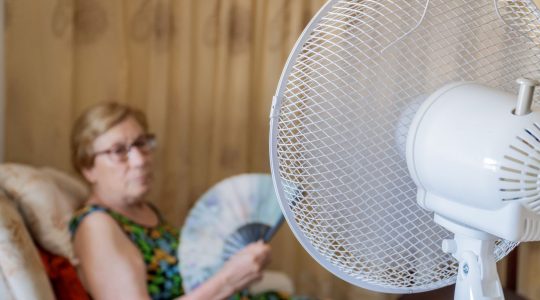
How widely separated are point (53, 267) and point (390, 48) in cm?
98

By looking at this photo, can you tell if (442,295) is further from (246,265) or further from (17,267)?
(17,267)

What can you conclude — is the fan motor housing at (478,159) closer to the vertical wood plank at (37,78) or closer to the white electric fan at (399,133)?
the white electric fan at (399,133)

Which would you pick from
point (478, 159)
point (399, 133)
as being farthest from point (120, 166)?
point (478, 159)

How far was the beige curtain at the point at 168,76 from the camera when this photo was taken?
81.1 inches

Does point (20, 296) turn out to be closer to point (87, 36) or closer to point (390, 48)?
point (390, 48)

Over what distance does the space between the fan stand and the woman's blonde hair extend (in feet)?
3.51

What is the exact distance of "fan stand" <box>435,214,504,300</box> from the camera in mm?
853

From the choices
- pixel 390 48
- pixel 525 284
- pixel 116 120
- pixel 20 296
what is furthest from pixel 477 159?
pixel 525 284

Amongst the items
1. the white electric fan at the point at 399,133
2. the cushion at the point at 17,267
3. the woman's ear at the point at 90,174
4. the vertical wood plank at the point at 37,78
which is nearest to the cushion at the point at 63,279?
the cushion at the point at 17,267

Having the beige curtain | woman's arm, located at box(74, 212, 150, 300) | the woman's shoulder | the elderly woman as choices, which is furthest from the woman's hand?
the beige curtain

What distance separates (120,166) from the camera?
1752 millimetres

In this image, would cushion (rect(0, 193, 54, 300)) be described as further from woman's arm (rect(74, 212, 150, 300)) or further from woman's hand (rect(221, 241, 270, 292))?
woman's hand (rect(221, 241, 270, 292))

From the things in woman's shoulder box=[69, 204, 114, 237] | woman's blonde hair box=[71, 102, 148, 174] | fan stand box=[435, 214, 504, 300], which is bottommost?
woman's shoulder box=[69, 204, 114, 237]

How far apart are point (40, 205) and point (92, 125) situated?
9.8 inches
